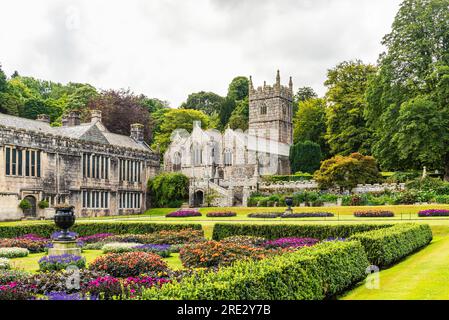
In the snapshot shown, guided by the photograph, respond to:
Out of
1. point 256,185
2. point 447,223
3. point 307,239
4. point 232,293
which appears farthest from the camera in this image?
point 256,185

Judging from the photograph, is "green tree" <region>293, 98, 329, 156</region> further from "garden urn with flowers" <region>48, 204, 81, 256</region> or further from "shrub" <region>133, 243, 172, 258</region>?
"garden urn with flowers" <region>48, 204, 81, 256</region>

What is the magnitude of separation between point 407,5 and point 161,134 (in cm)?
5012

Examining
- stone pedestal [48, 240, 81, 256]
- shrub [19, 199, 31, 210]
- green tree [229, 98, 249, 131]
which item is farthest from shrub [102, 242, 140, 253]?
green tree [229, 98, 249, 131]

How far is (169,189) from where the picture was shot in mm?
56906

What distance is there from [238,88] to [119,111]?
4744 cm

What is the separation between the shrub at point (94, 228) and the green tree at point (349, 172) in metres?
23.3

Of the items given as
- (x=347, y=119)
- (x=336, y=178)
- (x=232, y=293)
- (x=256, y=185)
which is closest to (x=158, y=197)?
(x=256, y=185)

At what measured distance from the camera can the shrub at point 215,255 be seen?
1728 cm

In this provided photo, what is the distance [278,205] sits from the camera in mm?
48500

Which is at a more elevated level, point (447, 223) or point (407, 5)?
point (407, 5)

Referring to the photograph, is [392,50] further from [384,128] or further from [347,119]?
[347,119]

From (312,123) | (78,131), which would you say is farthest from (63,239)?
(312,123)

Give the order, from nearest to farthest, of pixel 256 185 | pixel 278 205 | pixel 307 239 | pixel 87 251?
1. pixel 307 239
2. pixel 87 251
3. pixel 278 205
4. pixel 256 185

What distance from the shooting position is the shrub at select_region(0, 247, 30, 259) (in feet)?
70.1
